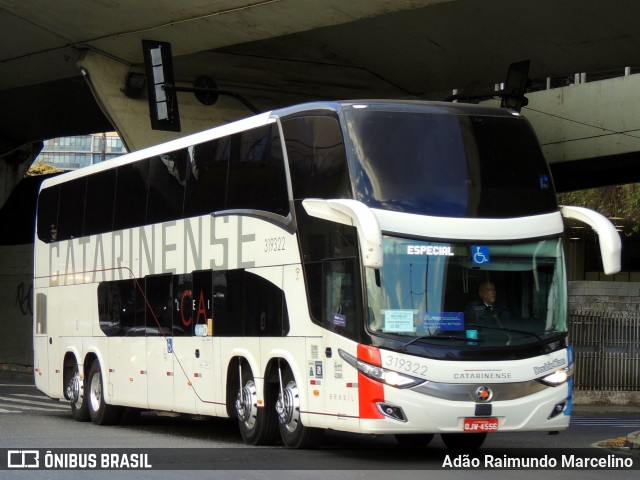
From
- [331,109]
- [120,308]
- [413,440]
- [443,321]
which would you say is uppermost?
[331,109]

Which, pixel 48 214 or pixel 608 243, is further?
pixel 48 214

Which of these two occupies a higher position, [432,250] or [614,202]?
[614,202]

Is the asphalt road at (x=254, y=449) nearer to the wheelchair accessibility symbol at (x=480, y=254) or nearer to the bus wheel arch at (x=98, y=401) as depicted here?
the bus wheel arch at (x=98, y=401)

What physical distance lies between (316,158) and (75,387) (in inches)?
349

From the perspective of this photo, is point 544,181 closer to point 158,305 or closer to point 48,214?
point 158,305

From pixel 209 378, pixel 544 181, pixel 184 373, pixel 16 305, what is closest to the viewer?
pixel 544 181

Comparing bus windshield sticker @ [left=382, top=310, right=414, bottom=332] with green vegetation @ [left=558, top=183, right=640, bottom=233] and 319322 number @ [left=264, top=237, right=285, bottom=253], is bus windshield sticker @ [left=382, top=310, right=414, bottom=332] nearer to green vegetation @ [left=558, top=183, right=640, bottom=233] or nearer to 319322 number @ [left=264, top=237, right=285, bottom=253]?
319322 number @ [left=264, top=237, right=285, bottom=253]

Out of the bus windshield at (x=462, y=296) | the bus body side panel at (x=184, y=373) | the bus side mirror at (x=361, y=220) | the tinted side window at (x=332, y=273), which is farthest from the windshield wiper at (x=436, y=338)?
the bus body side panel at (x=184, y=373)

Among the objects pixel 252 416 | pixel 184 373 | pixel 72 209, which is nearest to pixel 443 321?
pixel 252 416

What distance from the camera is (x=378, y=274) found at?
13.3m

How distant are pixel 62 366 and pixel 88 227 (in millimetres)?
2705

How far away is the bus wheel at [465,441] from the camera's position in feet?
50.1

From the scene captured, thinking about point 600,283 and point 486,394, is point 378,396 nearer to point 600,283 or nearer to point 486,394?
point 486,394

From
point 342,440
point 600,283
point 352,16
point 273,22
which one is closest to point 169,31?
point 273,22
